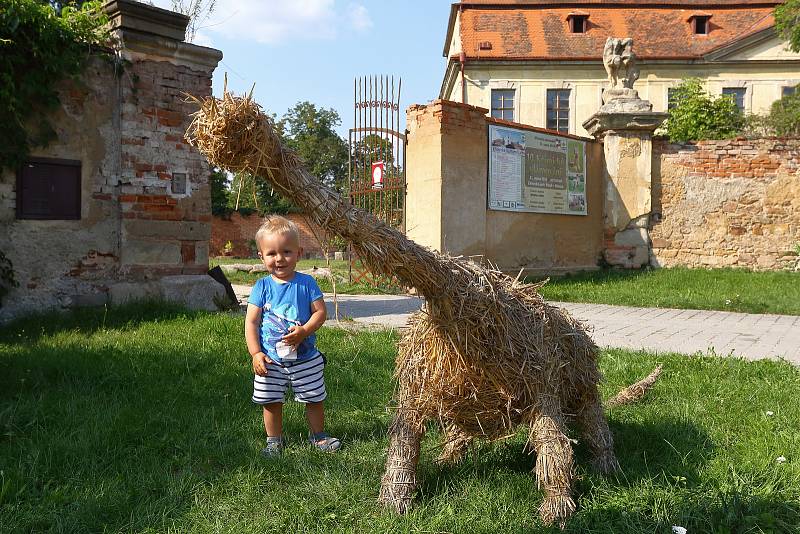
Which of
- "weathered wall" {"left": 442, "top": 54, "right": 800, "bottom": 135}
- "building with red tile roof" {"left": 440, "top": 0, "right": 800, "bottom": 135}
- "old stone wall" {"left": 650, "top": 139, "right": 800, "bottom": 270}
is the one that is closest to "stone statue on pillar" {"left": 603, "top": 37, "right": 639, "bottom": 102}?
"old stone wall" {"left": 650, "top": 139, "right": 800, "bottom": 270}

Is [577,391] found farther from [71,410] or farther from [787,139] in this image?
[787,139]

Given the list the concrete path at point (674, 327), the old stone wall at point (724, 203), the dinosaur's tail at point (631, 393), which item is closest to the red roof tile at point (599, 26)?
the old stone wall at point (724, 203)

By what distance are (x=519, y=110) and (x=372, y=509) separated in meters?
26.5

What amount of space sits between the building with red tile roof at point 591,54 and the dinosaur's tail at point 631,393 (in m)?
23.4

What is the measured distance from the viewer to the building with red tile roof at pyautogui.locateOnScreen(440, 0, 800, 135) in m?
26.2

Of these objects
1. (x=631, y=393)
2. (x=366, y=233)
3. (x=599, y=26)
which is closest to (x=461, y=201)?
(x=631, y=393)

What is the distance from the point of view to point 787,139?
12219mm

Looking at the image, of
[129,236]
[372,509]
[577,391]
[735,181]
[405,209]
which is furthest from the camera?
[735,181]

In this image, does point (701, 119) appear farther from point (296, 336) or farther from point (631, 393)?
point (296, 336)

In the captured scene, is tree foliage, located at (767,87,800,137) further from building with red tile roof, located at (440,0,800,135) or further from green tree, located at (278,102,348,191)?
green tree, located at (278,102,348,191)

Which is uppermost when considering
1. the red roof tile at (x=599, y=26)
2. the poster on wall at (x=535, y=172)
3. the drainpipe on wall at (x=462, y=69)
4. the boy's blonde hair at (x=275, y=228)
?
the red roof tile at (x=599, y=26)

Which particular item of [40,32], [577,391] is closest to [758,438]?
[577,391]

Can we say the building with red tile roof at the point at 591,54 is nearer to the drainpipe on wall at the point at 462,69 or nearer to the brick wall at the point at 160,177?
the drainpipe on wall at the point at 462,69

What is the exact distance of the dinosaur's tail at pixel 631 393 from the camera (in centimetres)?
365
